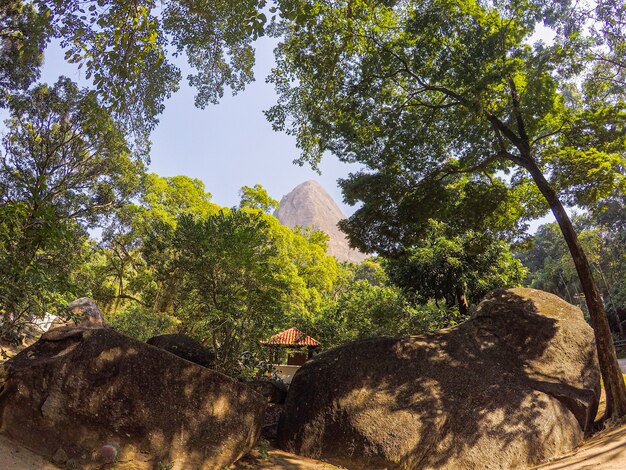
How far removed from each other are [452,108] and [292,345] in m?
8.95

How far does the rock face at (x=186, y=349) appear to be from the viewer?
873 cm

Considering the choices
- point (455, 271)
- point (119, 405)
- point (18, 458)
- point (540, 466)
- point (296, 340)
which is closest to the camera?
point (18, 458)

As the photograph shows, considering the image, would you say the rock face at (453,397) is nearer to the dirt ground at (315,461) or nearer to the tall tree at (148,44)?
the dirt ground at (315,461)

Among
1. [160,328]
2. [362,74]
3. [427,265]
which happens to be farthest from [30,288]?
[427,265]

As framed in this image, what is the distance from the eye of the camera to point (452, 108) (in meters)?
9.31

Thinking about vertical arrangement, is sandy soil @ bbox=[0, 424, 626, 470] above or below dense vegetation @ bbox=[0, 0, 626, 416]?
below

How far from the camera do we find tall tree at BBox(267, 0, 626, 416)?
7191mm

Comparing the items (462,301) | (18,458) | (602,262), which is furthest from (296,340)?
(602,262)

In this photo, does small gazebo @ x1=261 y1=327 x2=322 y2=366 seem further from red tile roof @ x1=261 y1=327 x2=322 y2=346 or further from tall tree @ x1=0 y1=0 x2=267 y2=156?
tall tree @ x1=0 y1=0 x2=267 y2=156

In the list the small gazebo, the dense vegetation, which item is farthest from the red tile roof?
the dense vegetation

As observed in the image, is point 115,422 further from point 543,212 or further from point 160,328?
point 543,212

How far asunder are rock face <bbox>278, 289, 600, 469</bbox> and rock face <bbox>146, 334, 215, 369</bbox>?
8.92 ft

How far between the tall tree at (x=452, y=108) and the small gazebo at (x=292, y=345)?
4.10 m

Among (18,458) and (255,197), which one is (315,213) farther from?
(18,458)
